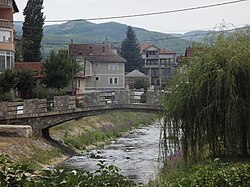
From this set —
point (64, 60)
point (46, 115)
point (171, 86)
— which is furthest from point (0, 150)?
point (64, 60)

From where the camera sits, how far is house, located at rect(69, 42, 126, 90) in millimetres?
85688

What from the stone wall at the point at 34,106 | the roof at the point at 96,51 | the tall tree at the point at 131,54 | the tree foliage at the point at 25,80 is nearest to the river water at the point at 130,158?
the stone wall at the point at 34,106

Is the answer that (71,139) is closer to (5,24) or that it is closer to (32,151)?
(32,151)

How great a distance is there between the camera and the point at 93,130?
4903cm

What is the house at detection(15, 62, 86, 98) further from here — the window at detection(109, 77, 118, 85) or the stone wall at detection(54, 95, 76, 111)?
the window at detection(109, 77, 118, 85)

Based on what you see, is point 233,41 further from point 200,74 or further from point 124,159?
point 124,159

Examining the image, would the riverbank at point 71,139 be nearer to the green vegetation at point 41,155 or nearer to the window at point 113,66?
the green vegetation at point 41,155

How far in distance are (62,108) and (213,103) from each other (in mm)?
19632

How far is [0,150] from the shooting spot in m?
29.9

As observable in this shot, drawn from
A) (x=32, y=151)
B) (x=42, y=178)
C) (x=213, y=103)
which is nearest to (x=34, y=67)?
(x=32, y=151)

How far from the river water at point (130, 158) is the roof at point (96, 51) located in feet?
120

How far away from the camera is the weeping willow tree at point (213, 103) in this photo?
2052 centimetres

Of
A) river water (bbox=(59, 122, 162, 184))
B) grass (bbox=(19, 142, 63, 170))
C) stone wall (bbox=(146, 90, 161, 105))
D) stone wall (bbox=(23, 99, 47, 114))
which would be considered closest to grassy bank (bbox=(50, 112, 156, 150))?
river water (bbox=(59, 122, 162, 184))

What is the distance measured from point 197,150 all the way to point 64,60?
3817cm
